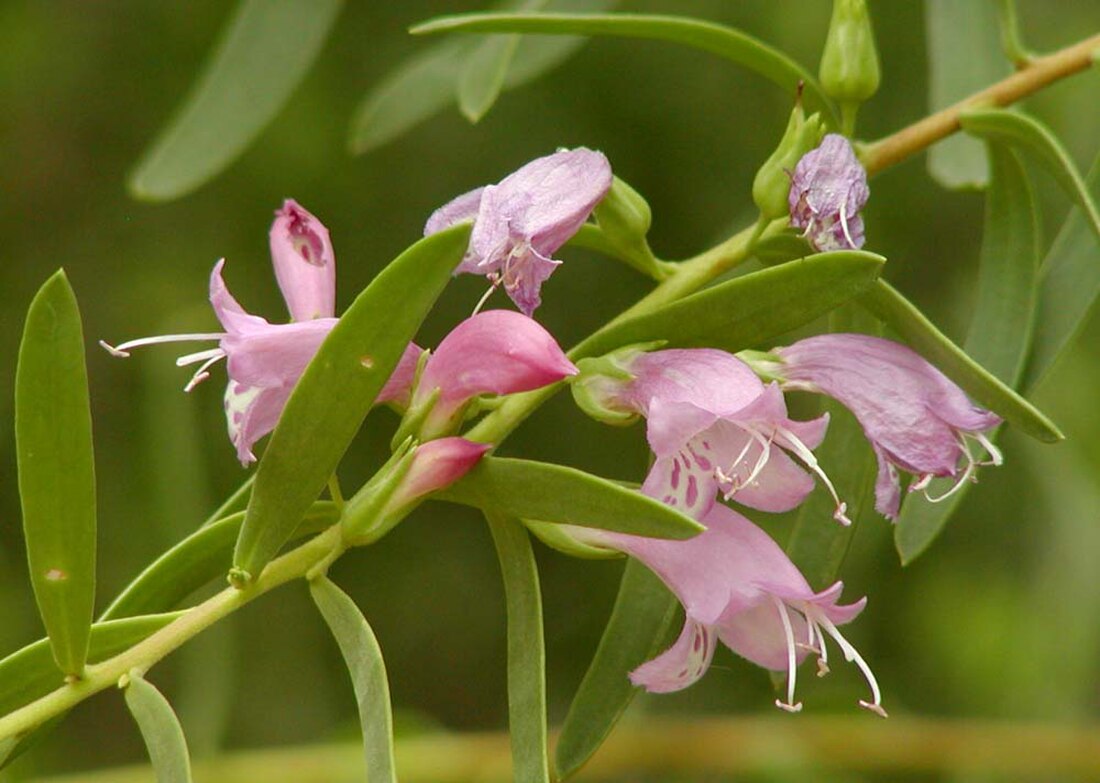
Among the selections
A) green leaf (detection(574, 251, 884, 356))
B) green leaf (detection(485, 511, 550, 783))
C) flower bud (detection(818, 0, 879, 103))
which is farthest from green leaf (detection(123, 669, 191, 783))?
flower bud (detection(818, 0, 879, 103))

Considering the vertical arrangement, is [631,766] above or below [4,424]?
below

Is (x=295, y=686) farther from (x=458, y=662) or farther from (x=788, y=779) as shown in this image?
(x=788, y=779)

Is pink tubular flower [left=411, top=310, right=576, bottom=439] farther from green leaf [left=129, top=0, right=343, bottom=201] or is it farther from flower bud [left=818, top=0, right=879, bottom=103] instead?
green leaf [left=129, top=0, right=343, bottom=201]

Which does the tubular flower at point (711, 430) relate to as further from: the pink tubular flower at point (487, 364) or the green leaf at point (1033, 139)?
the green leaf at point (1033, 139)

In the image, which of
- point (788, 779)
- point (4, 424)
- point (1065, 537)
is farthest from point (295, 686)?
point (1065, 537)

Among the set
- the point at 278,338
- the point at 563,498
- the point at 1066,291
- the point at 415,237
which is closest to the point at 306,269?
the point at 278,338

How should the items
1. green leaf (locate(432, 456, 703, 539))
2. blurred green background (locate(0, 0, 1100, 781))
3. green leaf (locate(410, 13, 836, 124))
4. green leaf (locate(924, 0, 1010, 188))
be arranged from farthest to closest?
1. blurred green background (locate(0, 0, 1100, 781))
2. green leaf (locate(924, 0, 1010, 188))
3. green leaf (locate(410, 13, 836, 124))
4. green leaf (locate(432, 456, 703, 539))

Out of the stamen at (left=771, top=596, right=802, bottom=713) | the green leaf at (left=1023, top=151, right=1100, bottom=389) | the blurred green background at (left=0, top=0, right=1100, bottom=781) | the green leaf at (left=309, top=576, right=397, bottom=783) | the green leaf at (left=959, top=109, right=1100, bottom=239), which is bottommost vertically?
the blurred green background at (left=0, top=0, right=1100, bottom=781)
